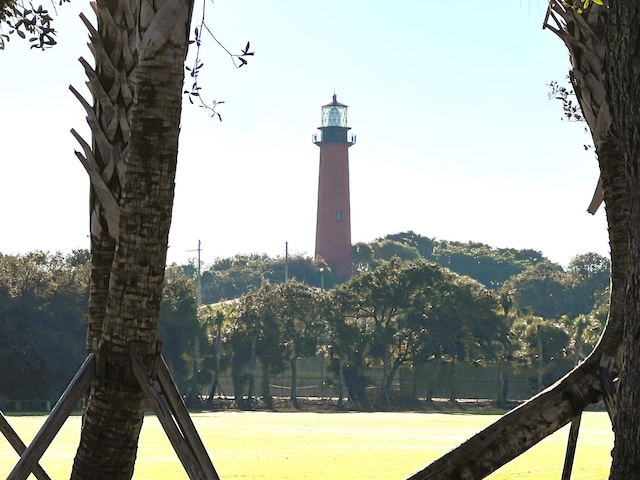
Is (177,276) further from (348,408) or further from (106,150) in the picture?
(106,150)

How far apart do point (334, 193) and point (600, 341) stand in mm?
114180

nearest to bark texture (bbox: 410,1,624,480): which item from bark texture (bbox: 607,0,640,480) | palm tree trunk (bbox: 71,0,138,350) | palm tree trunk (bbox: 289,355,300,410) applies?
bark texture (bbox: 607,0,640,480)

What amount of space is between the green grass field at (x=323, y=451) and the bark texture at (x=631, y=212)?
14034mm

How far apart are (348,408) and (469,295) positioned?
33.4 feet

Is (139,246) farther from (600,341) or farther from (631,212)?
(600,341)

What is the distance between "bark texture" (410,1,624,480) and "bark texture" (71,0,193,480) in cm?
189

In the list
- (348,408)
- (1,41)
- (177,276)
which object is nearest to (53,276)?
(177,276)

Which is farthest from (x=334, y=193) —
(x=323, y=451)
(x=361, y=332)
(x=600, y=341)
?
(x=600, y=341)

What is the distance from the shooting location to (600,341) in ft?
27.5

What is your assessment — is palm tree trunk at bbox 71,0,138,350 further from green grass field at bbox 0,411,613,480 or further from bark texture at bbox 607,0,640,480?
green grass field at bbox 0,411,613,480

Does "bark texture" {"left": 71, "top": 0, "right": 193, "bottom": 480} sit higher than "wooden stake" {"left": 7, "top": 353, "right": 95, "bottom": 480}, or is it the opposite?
"bark texture" {"left": 71, "top": 0, "right": 193, "bottom": 480}

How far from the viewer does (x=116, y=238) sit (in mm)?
7793

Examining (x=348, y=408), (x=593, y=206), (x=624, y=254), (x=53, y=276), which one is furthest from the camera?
(x=348, y=408)

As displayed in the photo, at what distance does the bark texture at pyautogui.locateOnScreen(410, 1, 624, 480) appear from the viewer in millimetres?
7754
